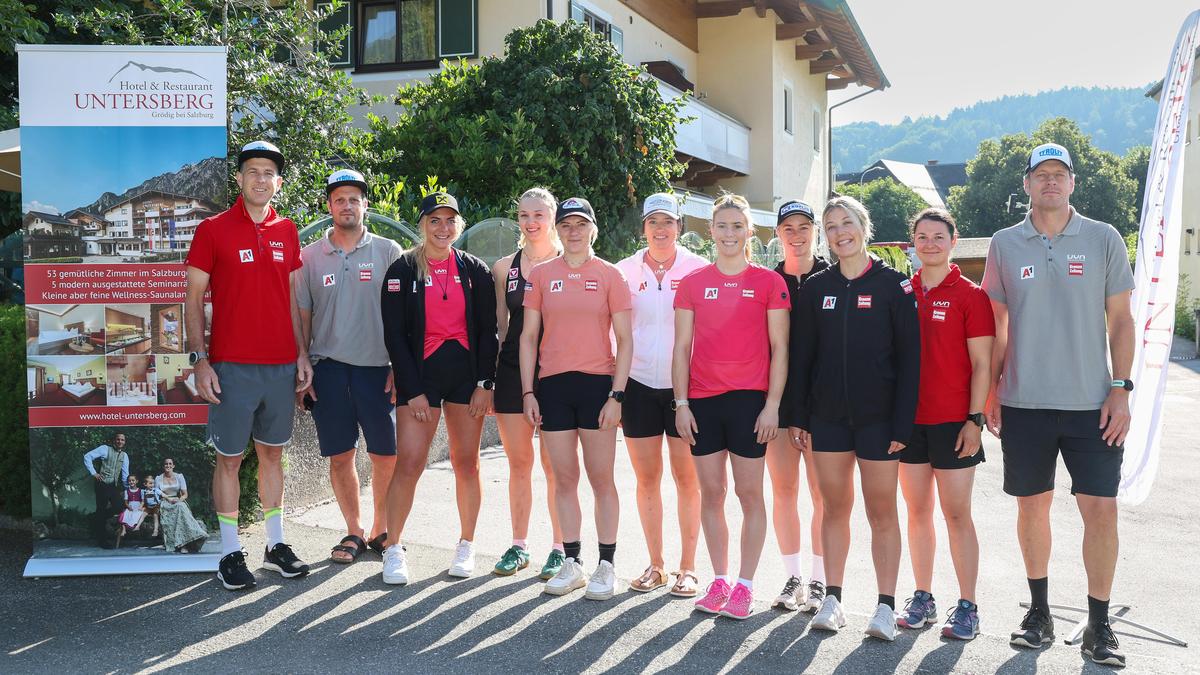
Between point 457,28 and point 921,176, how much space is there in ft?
325

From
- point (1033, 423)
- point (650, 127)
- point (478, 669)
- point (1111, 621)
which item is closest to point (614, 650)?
point (478, 669)

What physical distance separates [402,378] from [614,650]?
6.16ft

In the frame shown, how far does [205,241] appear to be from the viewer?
526 centimetres

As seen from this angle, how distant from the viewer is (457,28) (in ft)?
53.9

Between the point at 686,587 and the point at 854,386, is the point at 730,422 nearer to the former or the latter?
the point at 854,386

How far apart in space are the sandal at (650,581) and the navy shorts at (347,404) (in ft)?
5.28

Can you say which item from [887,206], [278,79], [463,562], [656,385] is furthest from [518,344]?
[887,206]

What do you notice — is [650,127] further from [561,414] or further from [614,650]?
[614,650]

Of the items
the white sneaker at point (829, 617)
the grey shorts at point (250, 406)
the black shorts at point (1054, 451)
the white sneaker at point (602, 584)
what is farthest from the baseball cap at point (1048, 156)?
the grey shorts at point (250, 406)

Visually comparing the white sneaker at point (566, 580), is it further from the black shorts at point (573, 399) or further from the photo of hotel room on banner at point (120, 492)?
the photo of hotel room on banner at point (120, 492)

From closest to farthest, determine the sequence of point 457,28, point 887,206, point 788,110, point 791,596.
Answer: point 791,596 → point 457,28 → point 788,110 → point 887,206

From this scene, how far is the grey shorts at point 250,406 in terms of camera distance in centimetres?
538

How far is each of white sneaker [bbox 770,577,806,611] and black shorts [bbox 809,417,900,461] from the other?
33.5 inches

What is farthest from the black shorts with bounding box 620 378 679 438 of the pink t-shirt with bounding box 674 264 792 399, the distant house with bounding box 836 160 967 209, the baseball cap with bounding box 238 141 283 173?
the distant house with bounding box 836 160 967 209
